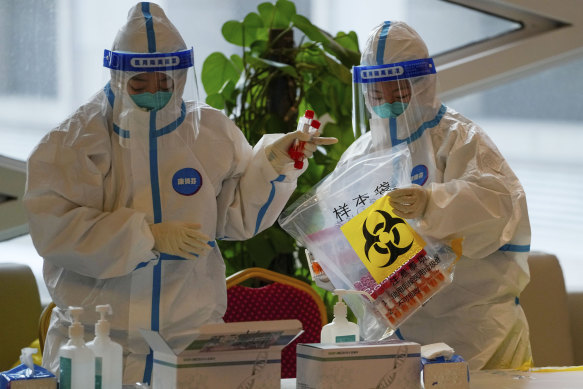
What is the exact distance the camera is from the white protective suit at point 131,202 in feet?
5.92

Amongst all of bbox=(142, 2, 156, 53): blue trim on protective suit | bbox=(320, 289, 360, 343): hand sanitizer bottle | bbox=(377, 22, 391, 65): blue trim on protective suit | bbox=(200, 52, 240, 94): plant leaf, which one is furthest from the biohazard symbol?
bbox=(200, 52, 240, 94): plant leaf

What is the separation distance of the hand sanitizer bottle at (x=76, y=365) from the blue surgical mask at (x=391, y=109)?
40.2 inches

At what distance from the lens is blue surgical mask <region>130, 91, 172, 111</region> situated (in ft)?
6.12

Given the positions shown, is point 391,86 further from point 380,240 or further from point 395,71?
point 380,240

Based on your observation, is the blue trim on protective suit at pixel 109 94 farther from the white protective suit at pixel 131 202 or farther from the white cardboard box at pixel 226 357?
the white cardboard box at pixel 226 357

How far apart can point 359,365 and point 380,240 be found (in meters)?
0.44

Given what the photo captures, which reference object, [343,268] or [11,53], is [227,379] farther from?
[11,53]

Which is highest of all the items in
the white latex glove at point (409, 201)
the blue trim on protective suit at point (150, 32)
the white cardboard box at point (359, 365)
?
the blue trim on protective suit at point (150, 32)

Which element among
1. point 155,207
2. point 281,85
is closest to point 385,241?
point 155,207

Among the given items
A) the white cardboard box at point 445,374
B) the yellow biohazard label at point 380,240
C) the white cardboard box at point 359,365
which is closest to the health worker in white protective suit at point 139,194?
the yellow biohazard label at point 380,240

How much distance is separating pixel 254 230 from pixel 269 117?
1.02 meters

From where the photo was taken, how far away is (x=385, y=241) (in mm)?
1856

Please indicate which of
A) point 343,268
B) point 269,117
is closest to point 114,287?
point 343,268

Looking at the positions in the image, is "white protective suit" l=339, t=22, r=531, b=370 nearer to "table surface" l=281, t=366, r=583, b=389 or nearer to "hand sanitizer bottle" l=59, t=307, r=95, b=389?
"table surface" l=281, t=366, r=583, b=389
